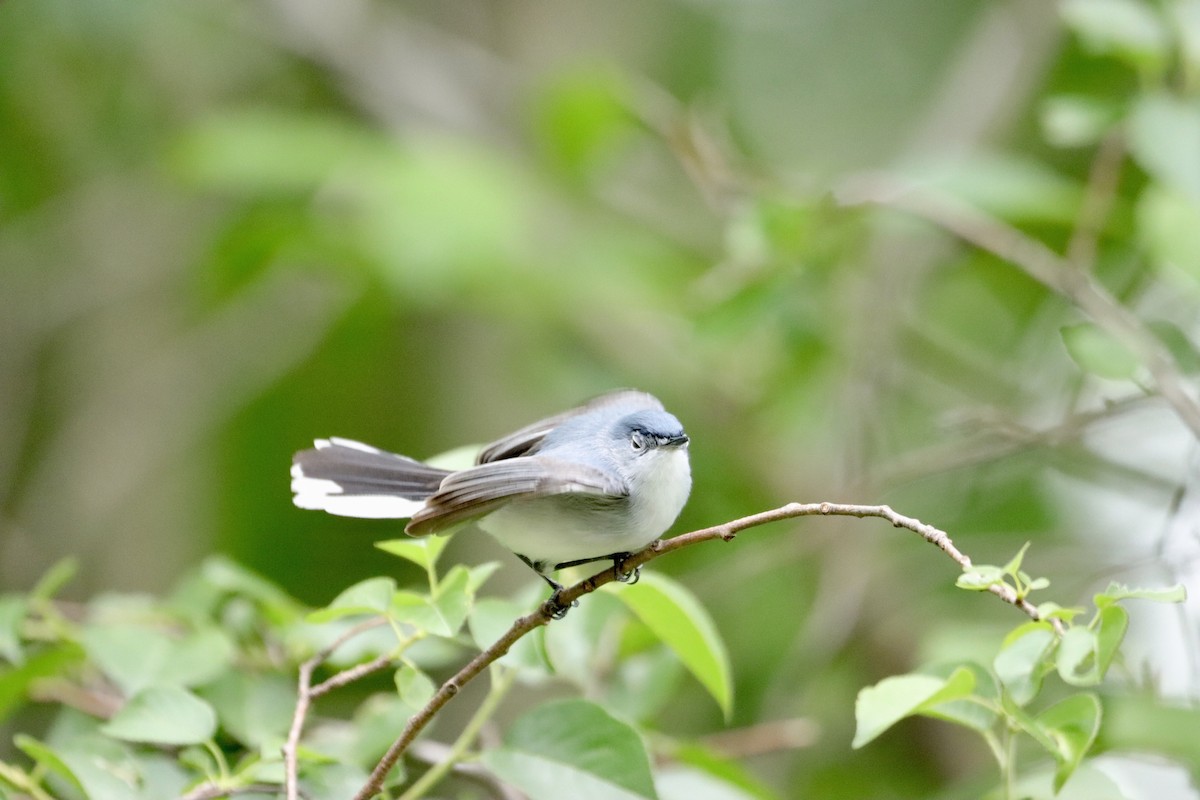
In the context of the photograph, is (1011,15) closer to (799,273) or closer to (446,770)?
(799,273)

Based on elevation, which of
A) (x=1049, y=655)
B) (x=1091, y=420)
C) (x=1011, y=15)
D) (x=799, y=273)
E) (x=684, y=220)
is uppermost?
(x=1011, y=15)

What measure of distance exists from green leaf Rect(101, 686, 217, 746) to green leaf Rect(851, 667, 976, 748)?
0.81 metres

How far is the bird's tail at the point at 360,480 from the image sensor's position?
1.58 metres

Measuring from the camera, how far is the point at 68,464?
464 centimetres

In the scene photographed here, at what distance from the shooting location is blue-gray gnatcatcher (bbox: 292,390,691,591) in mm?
1481

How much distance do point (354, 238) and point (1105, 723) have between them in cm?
280

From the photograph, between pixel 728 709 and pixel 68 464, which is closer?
pixel 728 709

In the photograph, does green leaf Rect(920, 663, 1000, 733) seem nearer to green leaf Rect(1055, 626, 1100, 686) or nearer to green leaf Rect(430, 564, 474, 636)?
green leaf Rect(1055, 626, 1100, 686)

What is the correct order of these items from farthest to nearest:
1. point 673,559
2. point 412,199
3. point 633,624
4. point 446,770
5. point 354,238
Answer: point 673,559
point 354,238
point 412,199
point 633,624
point 446,770

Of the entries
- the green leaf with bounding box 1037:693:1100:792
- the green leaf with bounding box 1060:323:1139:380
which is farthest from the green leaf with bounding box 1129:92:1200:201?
the green leaf with bounding box 1037:693:1100:792

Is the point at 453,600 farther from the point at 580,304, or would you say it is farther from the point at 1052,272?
the point at 580,304

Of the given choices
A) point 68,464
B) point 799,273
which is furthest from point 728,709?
point 68,464

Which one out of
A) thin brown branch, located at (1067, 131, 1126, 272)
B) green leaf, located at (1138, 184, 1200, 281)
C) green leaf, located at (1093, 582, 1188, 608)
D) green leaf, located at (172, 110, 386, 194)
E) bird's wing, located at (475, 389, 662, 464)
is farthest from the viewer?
green leaf, located at (172, 110, 386, 194)

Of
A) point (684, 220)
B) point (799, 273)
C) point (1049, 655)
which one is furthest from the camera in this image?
point (684, 220)
